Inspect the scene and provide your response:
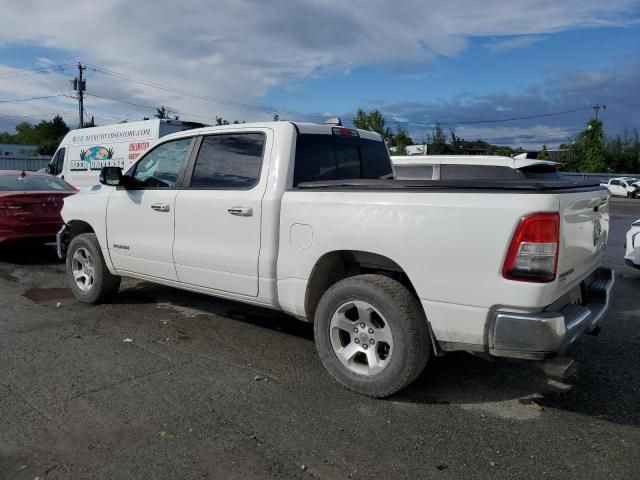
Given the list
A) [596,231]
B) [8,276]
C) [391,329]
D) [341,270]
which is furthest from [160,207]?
[8,276]

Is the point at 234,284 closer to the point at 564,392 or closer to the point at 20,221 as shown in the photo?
the point at 564,392

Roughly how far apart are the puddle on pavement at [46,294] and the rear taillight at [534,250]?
18.0 feet

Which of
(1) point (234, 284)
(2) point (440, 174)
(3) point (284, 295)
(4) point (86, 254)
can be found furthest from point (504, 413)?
(2) point (440, 174)

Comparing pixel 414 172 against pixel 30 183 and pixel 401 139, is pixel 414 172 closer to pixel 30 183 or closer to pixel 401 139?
pixel 30 183

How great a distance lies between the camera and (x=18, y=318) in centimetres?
564

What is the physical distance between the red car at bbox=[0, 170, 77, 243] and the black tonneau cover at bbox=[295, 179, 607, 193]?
20.5 ft

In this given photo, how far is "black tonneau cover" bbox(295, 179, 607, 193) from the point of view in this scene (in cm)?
312

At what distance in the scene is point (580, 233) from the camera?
345cm

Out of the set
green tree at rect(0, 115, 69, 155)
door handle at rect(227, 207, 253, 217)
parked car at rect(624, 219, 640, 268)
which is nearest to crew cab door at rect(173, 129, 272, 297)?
door handle at rect(227, 207, 253, 217)

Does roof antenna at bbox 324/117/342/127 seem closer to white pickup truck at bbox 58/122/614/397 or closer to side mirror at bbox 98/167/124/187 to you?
white pickup truck at bbox 58/122/614/397

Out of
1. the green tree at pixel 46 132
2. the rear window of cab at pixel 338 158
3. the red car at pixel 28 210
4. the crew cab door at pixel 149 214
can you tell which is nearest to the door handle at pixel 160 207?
the crew cab door at pixel 149 214

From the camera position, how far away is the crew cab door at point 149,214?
5.10 metres

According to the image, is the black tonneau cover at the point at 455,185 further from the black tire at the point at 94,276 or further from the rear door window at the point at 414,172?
the rear door window at the point at 414,172

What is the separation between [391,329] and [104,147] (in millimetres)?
13532
